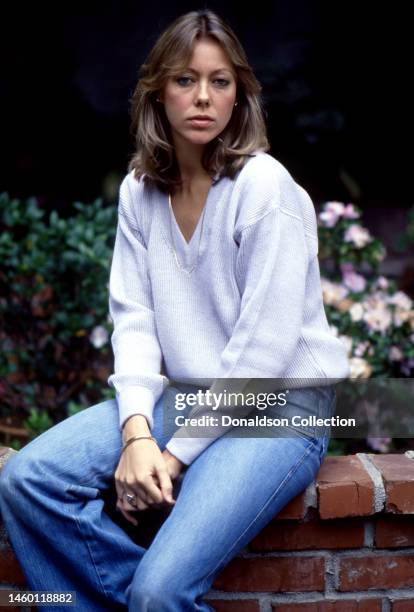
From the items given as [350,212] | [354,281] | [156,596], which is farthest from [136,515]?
[350,212]

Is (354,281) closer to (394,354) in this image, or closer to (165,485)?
(394,354)

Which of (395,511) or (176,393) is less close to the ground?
(176,393)

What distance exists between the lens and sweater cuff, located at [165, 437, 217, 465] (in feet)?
6.11

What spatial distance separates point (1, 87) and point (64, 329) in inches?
50.3

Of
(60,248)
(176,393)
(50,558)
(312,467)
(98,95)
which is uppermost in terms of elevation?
(98,95)

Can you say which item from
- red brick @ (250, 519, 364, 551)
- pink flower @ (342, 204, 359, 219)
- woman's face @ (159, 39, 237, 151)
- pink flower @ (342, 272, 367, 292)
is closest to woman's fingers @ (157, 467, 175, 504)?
red brick @ (250, 519, 364, 551)

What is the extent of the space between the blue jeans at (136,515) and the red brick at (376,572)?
221 mm

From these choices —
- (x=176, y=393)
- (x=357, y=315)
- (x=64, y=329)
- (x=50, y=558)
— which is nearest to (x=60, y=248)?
(x=64, y=329)

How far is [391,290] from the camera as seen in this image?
326cm

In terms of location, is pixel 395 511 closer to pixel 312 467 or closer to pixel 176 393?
pixel 312 467

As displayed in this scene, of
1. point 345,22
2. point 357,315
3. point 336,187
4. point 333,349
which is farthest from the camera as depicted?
point 336,187

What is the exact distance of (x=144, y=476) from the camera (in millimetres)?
1812

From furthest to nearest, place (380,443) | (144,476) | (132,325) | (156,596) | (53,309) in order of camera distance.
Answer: (53,309)
(380,443)
(132,325)
(144,476)
(156,596)

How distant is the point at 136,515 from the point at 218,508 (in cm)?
28
